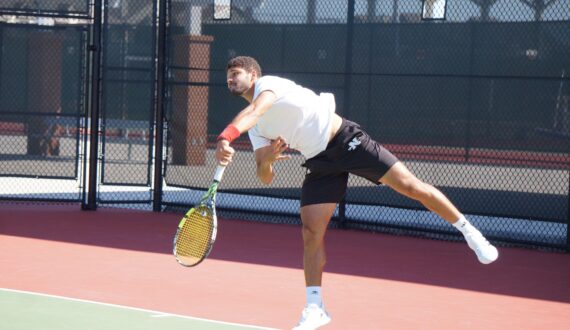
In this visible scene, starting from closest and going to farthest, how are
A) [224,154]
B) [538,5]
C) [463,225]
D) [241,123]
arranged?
[224,154], [241,123], [463,225], [538,5]

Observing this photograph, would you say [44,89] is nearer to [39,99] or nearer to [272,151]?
[39,99]

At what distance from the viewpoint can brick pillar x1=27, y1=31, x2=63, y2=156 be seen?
13.7 metres

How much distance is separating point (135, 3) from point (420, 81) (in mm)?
4119

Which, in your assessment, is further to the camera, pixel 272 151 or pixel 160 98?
pixel 160 98

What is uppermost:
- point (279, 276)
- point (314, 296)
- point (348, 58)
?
point (348, 58)

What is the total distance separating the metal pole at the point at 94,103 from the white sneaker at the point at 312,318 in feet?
22.6

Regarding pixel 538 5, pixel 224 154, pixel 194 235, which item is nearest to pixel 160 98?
pixel 538 5

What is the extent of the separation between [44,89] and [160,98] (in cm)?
195

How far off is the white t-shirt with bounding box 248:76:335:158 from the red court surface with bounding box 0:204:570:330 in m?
1.21

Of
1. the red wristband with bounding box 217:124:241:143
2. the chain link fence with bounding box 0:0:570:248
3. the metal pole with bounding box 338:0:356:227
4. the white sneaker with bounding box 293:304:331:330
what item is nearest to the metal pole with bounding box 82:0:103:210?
the chain link fence with bounding box 0:0:570:248

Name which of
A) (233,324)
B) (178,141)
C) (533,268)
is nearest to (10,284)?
(233,324)

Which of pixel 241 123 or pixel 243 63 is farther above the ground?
pixel 243 63

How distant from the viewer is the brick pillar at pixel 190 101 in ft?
43.4

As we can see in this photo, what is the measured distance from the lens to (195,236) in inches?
243
